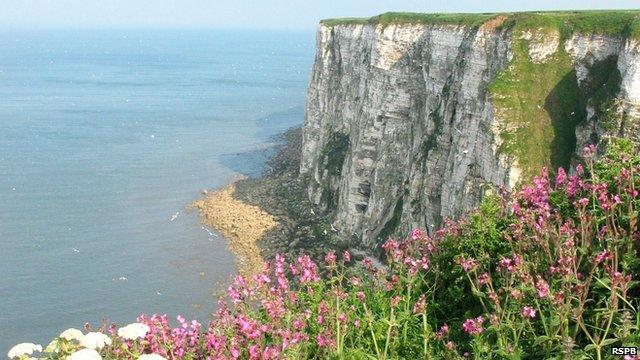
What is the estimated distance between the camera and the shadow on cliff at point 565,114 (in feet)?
128

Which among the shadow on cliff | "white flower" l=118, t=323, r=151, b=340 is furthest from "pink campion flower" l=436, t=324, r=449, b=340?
the shadow on cliff

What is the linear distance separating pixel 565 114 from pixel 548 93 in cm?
183

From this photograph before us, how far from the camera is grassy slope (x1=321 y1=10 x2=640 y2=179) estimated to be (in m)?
38.8

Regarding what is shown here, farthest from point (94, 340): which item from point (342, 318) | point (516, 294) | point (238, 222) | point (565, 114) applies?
point (238, 222)

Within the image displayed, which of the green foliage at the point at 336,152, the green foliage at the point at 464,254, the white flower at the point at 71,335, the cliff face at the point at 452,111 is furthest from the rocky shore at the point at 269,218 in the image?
the white flower at the point at 71,335

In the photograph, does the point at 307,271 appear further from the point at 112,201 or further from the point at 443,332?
the point at 112,201

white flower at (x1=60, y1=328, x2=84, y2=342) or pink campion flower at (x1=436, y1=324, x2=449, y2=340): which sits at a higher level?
white flower at (x1=60, y1=328, x2=84, y2=342)

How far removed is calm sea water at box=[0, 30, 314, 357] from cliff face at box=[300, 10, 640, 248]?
52.8 feet

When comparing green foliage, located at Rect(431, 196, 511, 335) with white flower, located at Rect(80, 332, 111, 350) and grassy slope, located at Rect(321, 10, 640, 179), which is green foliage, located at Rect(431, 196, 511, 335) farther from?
grassy slope, located at Rect(321, 10, 640, 179)

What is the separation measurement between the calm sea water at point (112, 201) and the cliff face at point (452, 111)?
16.1m

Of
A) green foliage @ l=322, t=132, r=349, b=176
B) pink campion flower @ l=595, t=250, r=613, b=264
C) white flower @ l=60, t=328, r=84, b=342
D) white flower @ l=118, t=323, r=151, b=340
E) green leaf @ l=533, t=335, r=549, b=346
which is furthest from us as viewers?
green foliage @ l=322, t=132, r=349, b=176

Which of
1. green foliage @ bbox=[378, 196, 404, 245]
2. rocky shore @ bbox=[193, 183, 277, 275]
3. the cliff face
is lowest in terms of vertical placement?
rocky shore @ bbox=[193, 183, 277, 275]

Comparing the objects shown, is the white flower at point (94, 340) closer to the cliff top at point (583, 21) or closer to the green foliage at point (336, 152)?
the cliff top at point (583, 21)

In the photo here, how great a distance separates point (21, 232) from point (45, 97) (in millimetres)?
103553
